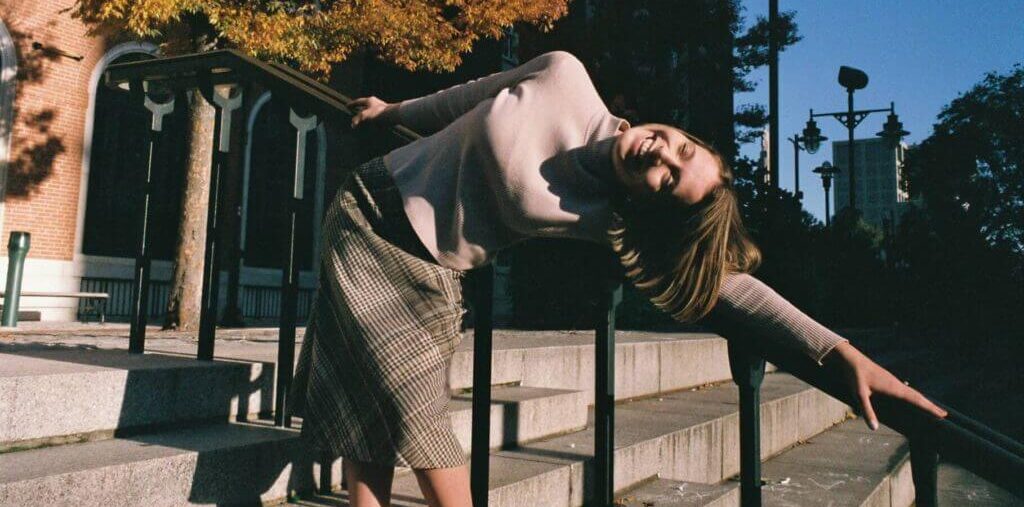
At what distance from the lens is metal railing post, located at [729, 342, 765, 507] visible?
175cm

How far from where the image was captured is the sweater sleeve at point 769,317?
1406 mm

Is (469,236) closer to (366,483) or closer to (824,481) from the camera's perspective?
(366,483)

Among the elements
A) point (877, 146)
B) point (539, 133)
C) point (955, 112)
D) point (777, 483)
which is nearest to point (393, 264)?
point (539, 133)

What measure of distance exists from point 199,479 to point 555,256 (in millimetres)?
8336

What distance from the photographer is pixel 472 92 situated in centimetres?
193

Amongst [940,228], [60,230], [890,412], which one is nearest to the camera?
[890,412]

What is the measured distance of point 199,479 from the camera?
82.6 inches

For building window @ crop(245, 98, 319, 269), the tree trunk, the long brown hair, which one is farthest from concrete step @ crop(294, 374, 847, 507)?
building window @ crop(245, 98, 319, 269)

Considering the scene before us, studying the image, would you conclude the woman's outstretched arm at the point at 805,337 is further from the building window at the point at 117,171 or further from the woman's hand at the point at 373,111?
the building window at the point at 117,171

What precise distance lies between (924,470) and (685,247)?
665 millimetres

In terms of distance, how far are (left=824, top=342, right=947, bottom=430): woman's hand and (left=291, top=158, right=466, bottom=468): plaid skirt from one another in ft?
2.97

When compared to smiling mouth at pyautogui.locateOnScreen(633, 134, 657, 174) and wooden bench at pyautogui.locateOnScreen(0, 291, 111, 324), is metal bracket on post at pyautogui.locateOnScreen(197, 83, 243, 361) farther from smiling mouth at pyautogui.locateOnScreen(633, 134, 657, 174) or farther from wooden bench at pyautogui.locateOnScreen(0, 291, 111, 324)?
wooden bench at pyautogui.locateOnScreen(0, 291, 111, 324)

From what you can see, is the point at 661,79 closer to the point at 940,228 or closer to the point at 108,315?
the point at 940,228

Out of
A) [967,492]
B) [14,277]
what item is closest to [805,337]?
[967,492]
